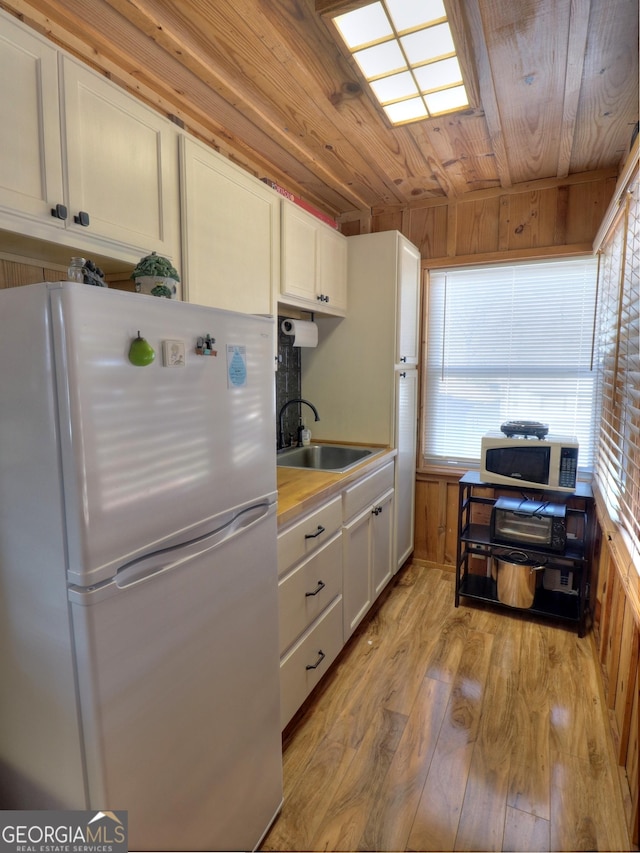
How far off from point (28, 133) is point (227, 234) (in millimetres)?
743

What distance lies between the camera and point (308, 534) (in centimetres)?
178

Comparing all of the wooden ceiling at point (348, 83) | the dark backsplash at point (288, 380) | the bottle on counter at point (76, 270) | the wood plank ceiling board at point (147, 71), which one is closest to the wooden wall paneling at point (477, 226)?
the wooden ceiling at point (348, 83)

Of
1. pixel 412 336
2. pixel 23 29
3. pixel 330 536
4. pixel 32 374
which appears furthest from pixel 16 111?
pixel 412 336

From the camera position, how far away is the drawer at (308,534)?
5.31ft

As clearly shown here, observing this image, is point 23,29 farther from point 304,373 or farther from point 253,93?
point 304,373

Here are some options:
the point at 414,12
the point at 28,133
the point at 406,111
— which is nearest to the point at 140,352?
the point at 28,133

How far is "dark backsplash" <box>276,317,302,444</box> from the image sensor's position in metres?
2.73

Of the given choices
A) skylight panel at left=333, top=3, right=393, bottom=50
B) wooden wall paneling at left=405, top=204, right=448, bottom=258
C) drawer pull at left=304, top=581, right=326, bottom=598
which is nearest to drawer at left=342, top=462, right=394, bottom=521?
drawer pull at left=304, top=581, right=326, bottom=598

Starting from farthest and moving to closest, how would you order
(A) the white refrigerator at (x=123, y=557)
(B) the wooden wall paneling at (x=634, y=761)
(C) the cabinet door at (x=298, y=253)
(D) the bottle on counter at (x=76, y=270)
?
(C) the cabinet door at (x=298, y=253)
(B) the wooden wall paneling at (x=634, y=761)
(D) the bottle on counter at (x=76, y=270)
(A) the white refrigerator at (x=123, y=557)

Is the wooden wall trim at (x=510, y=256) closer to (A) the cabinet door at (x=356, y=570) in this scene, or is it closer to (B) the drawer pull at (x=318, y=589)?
(A) the cabinet door at (x=356, y=570)

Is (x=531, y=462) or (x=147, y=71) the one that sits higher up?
(x=147, y=71)

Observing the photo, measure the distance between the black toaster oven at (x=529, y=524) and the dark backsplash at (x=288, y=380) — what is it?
134 cm

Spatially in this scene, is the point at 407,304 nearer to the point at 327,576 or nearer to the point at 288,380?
the point at 288,380

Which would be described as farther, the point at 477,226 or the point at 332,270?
the point at 477,226
